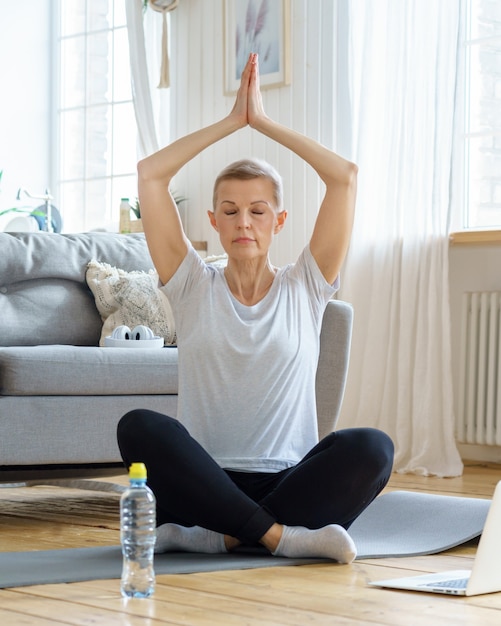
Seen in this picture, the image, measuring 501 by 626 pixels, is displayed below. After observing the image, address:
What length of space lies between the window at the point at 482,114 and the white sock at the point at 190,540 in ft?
8.23

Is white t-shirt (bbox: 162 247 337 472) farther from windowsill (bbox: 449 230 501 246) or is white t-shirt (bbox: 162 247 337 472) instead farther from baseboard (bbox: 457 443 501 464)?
baseboard (bbox: 457 443 501 464)

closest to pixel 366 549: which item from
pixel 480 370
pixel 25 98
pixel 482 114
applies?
pixel 480 370

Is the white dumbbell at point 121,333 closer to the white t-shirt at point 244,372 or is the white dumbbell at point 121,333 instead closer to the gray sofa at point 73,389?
the gray sofa at point 73,389

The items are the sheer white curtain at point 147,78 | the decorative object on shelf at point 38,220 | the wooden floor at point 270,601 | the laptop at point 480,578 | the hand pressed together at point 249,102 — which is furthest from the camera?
the sheer white curtain at point 147,78

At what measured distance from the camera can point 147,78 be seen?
572 cm

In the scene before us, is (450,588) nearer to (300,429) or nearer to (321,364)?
(300,429)

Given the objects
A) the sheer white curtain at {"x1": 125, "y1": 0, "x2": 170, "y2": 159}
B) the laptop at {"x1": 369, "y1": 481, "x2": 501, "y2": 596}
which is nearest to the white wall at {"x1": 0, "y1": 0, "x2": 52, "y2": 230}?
the sheer white curtain at {"x1": 125, "y1": 0, "x2": 170, "y2": 159}

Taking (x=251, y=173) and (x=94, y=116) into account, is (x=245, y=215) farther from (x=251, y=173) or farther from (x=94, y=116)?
(x=94, y=116)

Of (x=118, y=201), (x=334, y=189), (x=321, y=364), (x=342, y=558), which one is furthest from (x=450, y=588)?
(x=118, y=201)

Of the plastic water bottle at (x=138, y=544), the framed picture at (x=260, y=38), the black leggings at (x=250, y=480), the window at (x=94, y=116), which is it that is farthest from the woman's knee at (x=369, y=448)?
the window at (x=94, y=116)

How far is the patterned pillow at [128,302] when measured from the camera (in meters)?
3.64

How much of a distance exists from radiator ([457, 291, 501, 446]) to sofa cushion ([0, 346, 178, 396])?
5.01 ft

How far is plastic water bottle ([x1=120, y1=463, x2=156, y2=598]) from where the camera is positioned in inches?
74.9

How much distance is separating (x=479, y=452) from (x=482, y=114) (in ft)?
4.47
